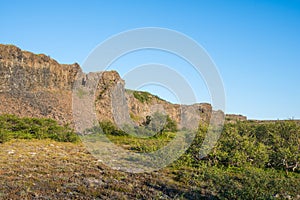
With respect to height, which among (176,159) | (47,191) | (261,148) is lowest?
(47,191)

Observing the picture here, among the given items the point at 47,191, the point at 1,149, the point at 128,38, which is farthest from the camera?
the point at 1,149

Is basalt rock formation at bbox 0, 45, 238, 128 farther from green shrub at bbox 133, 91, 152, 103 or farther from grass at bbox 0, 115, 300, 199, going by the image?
grass at bbox 0, 115, 300, 199

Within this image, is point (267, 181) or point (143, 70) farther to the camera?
point (143, 70)

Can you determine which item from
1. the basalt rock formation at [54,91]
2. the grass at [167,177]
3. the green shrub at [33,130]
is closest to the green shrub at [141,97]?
the basalt rock formation at [54,91]

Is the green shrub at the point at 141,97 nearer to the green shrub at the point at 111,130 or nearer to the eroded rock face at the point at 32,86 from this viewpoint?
the eroded rock face at the point at 32,86

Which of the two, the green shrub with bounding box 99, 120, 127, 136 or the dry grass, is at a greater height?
the green shrub with bounding box 99, 120, 127, 136

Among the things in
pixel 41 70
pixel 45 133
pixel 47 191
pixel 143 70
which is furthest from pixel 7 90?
pixel 47 191

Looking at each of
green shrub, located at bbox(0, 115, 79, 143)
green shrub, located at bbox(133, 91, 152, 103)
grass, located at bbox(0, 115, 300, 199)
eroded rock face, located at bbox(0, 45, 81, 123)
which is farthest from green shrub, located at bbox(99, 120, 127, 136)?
green shrub, located at bbox(133, 91, 152, 103)

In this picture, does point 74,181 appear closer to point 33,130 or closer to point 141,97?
point 33,130

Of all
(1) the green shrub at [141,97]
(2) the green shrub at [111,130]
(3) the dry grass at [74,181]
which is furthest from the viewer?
(1) the green shrub at [141,97]

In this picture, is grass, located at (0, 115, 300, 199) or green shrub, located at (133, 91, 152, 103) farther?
green shrub, located at (133, 91, 152, 103)

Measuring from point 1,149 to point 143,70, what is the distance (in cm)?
1035

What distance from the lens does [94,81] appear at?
51.7m

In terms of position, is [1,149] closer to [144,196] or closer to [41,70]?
[144,196]
